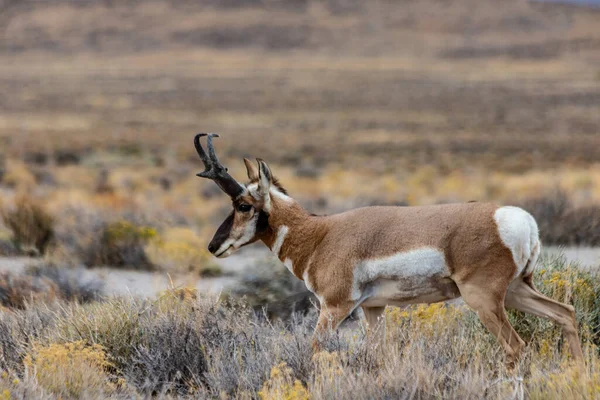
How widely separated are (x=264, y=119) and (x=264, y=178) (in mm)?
58162

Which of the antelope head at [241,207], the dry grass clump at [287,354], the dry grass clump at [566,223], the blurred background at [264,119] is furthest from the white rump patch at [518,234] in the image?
the dry grass clump at [566,223]

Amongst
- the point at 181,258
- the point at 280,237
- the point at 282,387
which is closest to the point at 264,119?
the point at 181,258

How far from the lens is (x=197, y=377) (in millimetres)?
6887

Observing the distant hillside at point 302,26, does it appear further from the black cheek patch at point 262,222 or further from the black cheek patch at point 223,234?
the black cheek patch at point 223,234

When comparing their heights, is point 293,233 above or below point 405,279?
above

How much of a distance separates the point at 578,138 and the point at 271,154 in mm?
16343

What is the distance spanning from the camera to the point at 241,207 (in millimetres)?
7441

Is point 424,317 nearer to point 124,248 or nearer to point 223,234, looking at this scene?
point 223,234

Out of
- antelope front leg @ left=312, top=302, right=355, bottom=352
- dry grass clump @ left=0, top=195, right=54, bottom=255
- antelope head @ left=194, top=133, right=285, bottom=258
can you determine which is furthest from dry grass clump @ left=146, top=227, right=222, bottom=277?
antelope front leg @ left=312, top=302, right=355, bottom=352

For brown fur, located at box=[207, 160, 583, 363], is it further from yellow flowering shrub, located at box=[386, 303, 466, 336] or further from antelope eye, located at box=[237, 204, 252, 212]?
yellow flowering shrub, located at box=[386, 303, 466, 336]

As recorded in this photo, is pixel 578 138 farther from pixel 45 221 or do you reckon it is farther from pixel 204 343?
pixel 204 343

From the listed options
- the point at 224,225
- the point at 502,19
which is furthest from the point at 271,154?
the point at 502,19

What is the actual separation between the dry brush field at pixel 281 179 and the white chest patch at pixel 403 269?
0.43 meters

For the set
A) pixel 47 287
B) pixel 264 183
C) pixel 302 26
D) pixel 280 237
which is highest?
pixel 264 183
